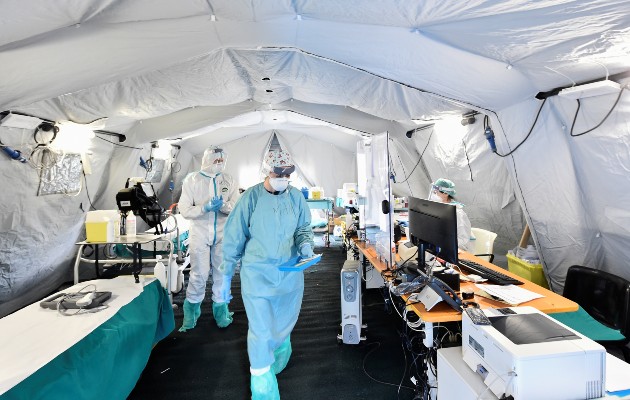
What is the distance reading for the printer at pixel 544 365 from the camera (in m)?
1.09

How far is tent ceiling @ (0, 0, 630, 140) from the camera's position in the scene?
49.8 inches

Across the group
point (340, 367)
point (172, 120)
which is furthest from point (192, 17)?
point (172, 120)

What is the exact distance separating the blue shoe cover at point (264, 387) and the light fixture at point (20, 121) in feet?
7.65

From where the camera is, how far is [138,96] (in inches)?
107

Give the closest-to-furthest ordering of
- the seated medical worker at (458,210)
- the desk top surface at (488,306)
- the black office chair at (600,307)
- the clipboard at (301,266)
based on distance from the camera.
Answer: the desk top surface at (488,306) < the black office chair at (600,307) < the clipboard at (301,266) < the seated medical worker at (458,210)

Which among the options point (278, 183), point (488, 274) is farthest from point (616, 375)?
point (278, 183)

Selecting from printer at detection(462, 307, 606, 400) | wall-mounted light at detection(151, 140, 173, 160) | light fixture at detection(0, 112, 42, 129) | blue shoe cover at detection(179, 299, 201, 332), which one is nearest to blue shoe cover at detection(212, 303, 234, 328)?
blue shoe cover at detection(179, 299, 201, 332)

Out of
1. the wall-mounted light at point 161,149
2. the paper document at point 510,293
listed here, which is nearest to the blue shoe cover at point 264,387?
the paper document at point 510,293

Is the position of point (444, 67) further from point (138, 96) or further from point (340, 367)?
point (138, 96)

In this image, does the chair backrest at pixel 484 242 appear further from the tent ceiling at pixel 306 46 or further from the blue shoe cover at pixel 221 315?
the blue shoe cover at pixel 221 315

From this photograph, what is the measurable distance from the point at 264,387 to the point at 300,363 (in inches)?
21.0

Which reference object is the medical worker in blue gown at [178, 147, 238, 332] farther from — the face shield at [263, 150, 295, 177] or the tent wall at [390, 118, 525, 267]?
the tent wall at [390, 118, 525, 267]

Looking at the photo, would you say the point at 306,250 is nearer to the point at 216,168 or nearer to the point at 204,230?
the point at 204,230

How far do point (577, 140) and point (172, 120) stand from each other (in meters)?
3.98
